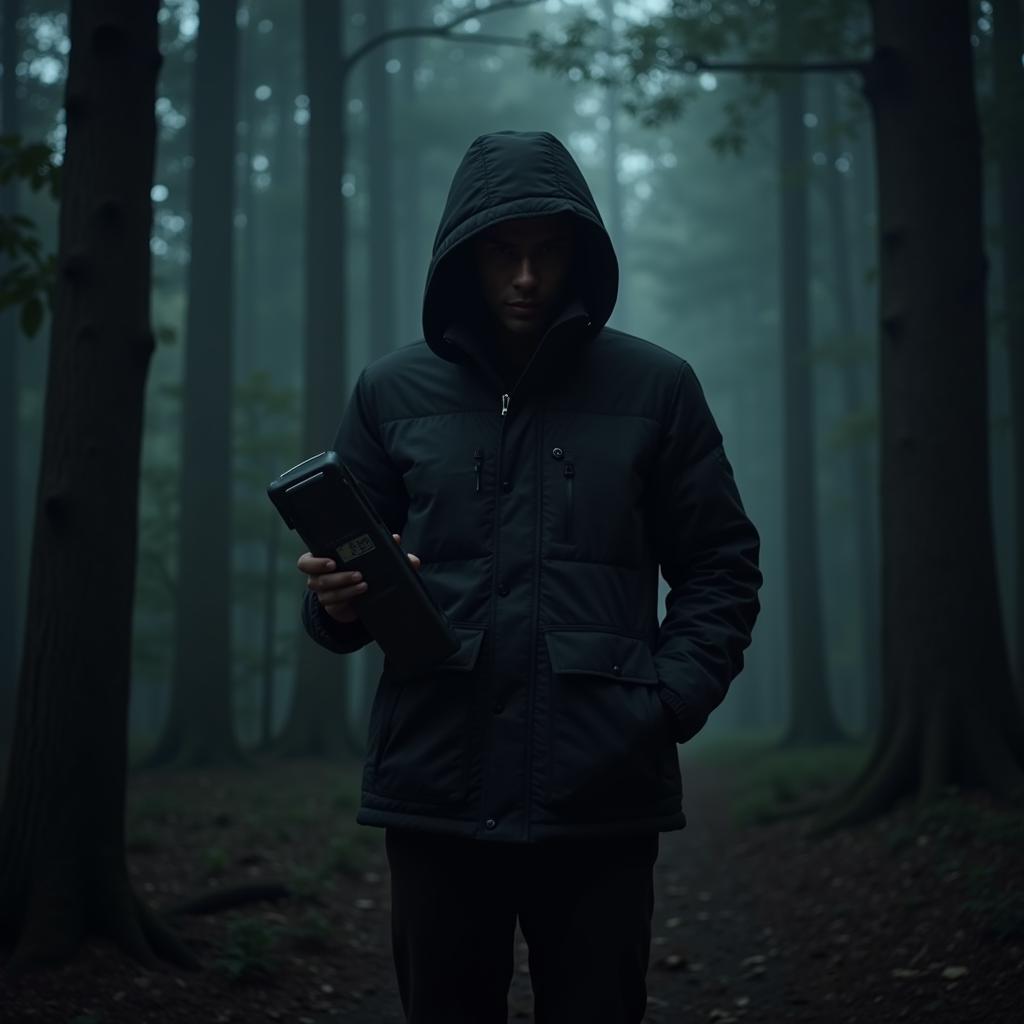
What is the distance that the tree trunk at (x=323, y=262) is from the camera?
15273 millimetres

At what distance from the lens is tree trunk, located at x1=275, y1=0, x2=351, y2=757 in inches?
601

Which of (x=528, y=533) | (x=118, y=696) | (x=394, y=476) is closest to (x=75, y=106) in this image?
(x=118, y=696)

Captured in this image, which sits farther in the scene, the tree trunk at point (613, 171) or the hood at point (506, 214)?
the tree trunk at point (613, 171)

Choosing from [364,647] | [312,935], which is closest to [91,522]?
[312,935]

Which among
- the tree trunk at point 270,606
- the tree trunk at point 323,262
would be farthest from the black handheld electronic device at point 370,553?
the tree trunk at point 270,606

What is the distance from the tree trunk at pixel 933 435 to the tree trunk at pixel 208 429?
8.11 m

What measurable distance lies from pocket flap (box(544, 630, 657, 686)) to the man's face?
850 millimetres

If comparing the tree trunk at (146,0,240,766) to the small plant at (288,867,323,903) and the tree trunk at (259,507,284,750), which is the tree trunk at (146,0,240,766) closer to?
the tree trunk at (259,507,284,750)

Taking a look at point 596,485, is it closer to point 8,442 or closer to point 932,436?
point 932,436

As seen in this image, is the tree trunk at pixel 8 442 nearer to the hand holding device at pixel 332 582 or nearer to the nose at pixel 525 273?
the hand holding device at pixel 332 582

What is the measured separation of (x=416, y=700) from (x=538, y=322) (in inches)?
40.9

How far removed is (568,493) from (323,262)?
1332 centimetres

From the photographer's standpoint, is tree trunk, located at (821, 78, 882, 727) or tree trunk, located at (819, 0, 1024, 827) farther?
tree trunk, located at (821, 78, 882, 727)

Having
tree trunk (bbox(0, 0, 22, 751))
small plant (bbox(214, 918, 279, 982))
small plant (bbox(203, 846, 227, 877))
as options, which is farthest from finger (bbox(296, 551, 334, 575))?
tree trunk (bbox(0, 0, 22, 751))
